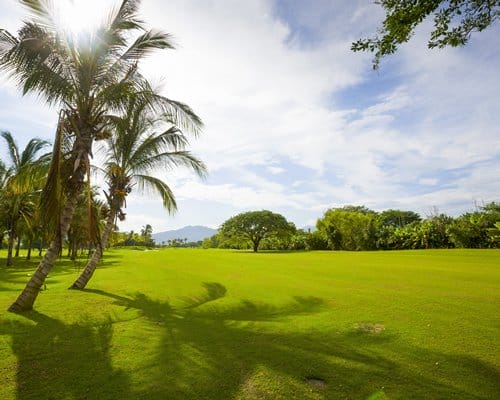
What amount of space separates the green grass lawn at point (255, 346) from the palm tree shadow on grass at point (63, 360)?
0.02m

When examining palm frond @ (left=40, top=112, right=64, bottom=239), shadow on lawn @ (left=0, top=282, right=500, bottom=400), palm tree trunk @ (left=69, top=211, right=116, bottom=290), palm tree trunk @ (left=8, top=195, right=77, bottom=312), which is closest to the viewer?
shadow on lawn @ (left=0, top=282, right=500, bottom=400)

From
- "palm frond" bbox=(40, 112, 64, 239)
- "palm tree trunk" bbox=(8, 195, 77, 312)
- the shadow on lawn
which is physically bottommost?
the shadow on lawn

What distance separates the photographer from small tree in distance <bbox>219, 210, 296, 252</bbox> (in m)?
60.4

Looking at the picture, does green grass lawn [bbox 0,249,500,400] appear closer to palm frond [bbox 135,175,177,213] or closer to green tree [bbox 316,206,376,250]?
palm frond [bbox 135,175,177,213]

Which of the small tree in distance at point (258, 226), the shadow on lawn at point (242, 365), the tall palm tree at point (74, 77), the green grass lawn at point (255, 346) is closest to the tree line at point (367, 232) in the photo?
the small tree in distance at point (258, 226)

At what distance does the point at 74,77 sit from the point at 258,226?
5208 centimetres

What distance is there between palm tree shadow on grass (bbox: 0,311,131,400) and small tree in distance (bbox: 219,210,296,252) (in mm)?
52587

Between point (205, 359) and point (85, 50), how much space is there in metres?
9.47

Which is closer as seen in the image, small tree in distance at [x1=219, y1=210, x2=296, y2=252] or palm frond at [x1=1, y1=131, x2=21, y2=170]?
palm frond at [x1=1, y1=131, x2=21, y2=170]

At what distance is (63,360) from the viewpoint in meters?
5.84

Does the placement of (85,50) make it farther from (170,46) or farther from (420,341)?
(420,341)

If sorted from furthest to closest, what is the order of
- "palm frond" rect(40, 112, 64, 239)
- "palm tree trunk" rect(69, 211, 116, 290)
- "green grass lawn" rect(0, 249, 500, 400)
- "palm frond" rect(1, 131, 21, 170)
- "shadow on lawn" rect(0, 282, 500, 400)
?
"palm frond" rect(1, 131, 21, 170) < "palm tree trunk" rect(69, 211, 116, 290) < "palm frond" rect(40, 112, 64, 239) < "green grass lawn" rect(0, 249, 500, 400) < "shadow on lawn" rect(0, 282, 500, 400)

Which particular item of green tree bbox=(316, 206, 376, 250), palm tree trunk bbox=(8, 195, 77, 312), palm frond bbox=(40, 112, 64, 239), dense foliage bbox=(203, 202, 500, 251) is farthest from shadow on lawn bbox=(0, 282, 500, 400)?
green tree bbox=(316, 206, 376, 250)

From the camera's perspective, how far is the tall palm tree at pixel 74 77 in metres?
8.98
